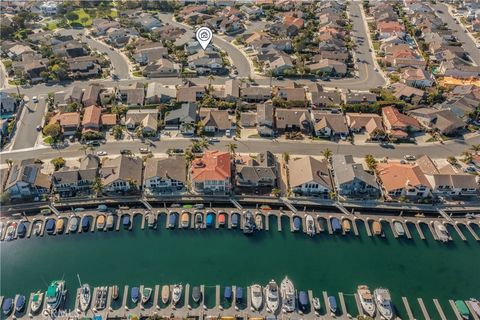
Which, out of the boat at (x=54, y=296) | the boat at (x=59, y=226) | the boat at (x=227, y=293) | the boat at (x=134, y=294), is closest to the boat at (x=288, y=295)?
the boat at (x=227, y=293)

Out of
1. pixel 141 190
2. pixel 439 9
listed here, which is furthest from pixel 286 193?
pixel 439 9

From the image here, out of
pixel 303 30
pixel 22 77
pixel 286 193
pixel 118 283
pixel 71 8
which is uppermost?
pixel 71 8

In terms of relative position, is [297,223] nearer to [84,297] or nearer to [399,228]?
[399,228]

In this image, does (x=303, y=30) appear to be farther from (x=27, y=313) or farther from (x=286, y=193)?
(x=27, y=313)

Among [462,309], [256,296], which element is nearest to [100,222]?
[256,296]

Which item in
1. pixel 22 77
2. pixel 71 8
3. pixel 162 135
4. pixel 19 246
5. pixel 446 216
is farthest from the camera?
pixel 71 8

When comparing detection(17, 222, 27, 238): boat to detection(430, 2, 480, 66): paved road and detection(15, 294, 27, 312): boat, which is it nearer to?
detection(15, 294, 27, 312): boat

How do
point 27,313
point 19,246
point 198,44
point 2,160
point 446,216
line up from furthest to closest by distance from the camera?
point 198,44 → point 2,160 → point 446,216 → point 19,246 → point 27,313
